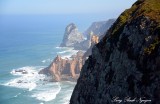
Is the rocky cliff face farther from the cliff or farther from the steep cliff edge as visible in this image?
the steep cliff edge

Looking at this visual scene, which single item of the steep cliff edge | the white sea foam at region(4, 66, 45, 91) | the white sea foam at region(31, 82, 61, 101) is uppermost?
the steep cliff edge

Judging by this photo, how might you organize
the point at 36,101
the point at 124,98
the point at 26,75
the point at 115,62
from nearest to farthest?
→ the point at 124,98 < the point at 115,62 < the point at 36,101 < the point at 26,75

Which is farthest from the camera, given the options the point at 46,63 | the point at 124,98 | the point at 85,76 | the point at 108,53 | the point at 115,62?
the point at 46,63

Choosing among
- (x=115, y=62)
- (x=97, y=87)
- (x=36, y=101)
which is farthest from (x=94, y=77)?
(x=36, y=101)

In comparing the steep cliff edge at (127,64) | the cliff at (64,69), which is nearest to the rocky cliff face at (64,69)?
the cliff at (64,69)

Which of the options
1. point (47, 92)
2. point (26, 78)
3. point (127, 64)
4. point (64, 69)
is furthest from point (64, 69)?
point (127, 64)

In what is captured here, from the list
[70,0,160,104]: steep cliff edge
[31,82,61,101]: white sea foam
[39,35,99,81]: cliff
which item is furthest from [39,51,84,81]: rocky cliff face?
[70,0,160,104]: steep cliff edge

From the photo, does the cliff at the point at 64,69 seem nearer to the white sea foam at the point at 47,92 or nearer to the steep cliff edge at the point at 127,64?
the white sea foam at the point at 47,92

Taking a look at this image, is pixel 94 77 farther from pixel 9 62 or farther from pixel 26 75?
pixel 9 62

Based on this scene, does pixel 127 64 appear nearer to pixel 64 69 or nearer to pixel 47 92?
pixel 47 92
